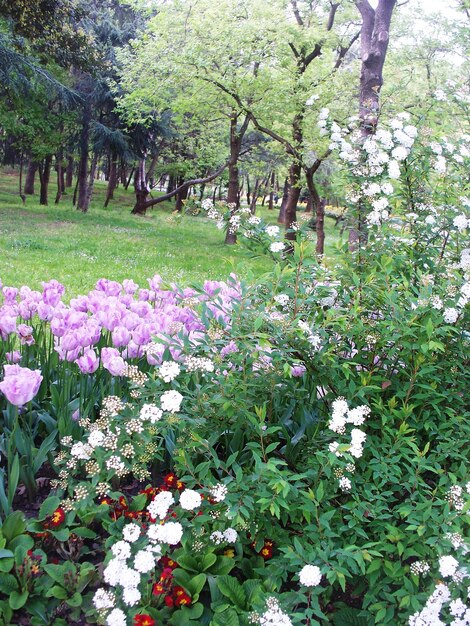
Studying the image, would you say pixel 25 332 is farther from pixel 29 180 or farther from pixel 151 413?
pixel 29 180

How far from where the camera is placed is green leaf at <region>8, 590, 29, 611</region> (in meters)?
1.79

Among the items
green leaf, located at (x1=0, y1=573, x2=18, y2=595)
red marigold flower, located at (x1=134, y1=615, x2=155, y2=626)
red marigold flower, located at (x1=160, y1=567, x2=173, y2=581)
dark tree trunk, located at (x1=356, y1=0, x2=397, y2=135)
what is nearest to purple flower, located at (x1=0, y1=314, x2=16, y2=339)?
green leaf, located at (x1=0, y1=573, x2=18, y2=595)

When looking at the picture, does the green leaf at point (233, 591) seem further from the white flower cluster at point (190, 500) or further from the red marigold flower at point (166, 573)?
the white flower cluster at point (190, 500)

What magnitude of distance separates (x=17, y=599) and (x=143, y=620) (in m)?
0.45

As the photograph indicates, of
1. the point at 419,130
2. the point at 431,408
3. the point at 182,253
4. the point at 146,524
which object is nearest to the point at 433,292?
the point at 431,408

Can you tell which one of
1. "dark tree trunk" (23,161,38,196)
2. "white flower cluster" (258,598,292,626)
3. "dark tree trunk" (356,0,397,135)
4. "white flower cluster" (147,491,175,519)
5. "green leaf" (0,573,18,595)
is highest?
"dark tree trunk" (356,0,397,135)

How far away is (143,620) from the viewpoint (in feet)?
5.69

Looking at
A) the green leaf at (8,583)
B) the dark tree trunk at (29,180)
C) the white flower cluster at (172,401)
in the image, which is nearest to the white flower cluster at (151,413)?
the white flower cluster at (172,401)

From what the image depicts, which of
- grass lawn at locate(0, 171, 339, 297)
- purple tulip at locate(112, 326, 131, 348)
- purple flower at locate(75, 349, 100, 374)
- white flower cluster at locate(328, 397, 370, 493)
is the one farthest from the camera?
grass lawn at locate(0, 171, 339, 297)

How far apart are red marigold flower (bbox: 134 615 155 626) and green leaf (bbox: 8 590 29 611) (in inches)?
15.6

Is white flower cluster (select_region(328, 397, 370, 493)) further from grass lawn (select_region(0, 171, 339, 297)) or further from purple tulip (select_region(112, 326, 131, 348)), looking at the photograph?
purple tulip (select_region(112, 326, 131, 348))

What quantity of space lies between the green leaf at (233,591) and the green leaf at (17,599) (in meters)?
0.66

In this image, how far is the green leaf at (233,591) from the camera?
1.91 meters

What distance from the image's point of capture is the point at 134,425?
1.88 meters
